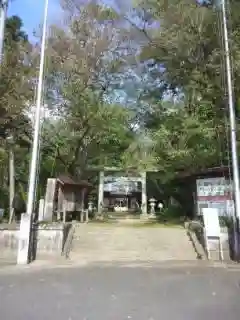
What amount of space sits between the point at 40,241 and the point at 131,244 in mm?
3800

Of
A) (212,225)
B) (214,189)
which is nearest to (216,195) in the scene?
(214,189)

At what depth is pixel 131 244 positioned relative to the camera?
15.8 m

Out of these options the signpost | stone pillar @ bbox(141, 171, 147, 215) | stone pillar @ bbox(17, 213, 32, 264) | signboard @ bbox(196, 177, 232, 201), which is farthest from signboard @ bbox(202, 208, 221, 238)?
stone pillar @ bbox(141, 171, 147, 215)

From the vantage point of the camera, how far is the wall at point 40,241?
1368 cm

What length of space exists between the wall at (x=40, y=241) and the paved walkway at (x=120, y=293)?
239 cm

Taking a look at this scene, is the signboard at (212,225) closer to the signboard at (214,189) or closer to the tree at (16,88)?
the signboard at (214,189)

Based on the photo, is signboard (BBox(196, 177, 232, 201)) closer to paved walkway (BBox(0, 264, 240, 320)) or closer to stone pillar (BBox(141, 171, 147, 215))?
paved walkway (BBox(0, 264, 240, 320))

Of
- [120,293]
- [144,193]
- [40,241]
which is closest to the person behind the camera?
[120,293]

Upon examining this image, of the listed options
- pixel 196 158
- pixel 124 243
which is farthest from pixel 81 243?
pixel 196 158

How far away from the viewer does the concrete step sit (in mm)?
14109

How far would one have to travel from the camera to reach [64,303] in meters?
6.75

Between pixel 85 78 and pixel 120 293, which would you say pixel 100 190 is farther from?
pixel 120 293

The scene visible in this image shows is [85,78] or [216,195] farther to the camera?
[85,78]

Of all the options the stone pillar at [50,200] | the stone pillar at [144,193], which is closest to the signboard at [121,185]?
the stone pillar at [144,193]
